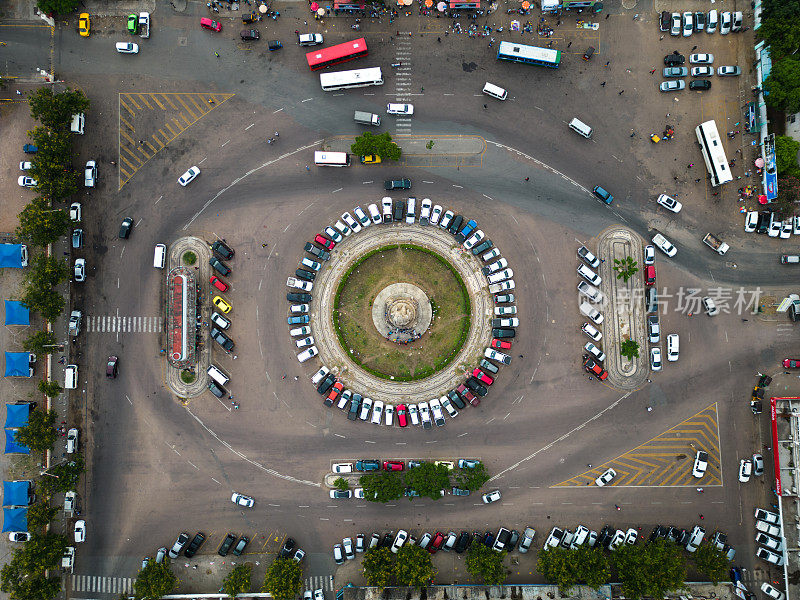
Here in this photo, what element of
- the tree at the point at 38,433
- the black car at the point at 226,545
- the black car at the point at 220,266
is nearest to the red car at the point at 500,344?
the black car at the point at 220,266

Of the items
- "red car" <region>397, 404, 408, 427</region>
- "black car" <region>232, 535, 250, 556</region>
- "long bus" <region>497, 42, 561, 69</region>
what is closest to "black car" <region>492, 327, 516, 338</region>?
"red car" <region>397, 404, 408, 427</region>

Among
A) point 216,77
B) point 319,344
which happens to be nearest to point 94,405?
point 319,344

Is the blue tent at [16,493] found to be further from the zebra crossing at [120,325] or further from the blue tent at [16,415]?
the zebra crossing at [120,325]

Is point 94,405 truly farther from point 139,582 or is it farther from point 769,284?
point 769,284

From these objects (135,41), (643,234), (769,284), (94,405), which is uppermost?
(135,41)

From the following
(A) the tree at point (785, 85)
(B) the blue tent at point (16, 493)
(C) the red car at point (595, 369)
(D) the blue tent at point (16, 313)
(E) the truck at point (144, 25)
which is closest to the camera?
(A) the tree at point (785, 85)

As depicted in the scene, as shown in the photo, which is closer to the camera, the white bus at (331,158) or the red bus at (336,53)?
the red bus at (336,53)

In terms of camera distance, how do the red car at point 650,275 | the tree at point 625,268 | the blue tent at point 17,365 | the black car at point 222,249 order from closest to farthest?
the blue tent at point 17,365, the tree at point 625,268, the red car at point 650,275, the black car at point 222,249
